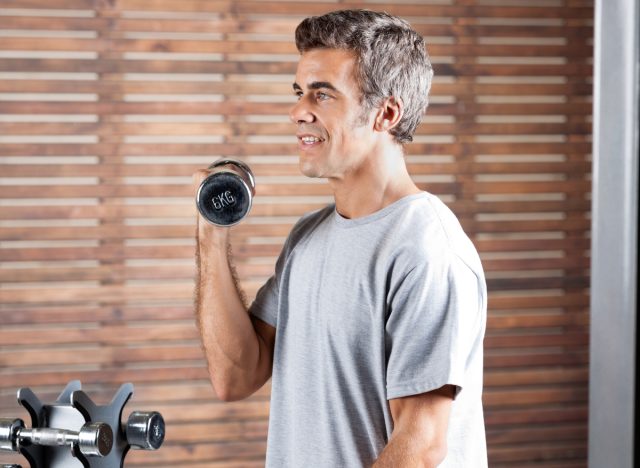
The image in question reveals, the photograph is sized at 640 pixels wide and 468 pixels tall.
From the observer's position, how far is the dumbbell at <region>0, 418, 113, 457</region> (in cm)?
107

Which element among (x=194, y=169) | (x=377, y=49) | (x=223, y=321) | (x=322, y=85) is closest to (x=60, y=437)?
(x=223, y=321)

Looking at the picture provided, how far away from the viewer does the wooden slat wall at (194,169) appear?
3.17 metres

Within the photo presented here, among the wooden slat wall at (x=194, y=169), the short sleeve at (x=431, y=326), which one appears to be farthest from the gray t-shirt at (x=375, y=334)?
the wooden slat wall at (x=194, y=169)

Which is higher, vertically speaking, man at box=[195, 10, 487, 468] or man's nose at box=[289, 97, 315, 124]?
man's nose at box=[289, 97, 315, 124]

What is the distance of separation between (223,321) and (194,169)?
171cm

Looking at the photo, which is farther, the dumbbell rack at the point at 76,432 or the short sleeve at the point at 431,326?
the short sleeve at the point at 431,326

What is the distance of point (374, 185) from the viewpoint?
147cm

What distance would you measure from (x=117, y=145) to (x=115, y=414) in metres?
2.19

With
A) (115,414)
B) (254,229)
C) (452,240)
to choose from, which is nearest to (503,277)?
(254,229)

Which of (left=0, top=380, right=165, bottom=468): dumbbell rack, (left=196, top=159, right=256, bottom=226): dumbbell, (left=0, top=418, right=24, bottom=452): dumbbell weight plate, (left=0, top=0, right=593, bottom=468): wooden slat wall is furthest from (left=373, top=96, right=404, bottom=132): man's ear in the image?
(left=0, top=0, right=593, bottom=468): wooden slat wall

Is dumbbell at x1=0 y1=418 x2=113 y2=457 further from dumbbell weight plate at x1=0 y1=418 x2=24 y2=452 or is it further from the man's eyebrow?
the man's eyebrow

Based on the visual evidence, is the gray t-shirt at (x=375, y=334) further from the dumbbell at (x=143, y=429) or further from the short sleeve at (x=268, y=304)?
the dumbbell at (x=143, y=429)

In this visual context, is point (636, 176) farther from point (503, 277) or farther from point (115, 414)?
point (503, 277)

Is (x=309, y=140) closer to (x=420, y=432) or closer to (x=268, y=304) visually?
(x=268, y=304)
